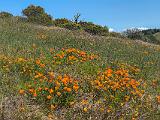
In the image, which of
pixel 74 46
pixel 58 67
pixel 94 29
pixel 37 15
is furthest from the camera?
pixel 37 15

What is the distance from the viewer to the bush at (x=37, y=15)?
97.1 feet

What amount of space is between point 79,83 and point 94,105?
129 centimetres

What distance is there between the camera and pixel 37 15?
32.2m

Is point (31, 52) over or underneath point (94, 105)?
over

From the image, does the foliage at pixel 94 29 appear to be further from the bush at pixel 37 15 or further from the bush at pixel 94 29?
the bush at pixel 37 15

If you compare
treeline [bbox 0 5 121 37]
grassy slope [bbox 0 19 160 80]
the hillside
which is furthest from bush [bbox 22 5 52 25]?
grassy slope [bbox 0 19 160 80]

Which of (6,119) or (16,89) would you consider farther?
(16,89)

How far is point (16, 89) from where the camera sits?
33.7 ft

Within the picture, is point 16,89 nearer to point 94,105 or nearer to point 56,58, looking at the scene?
point 94,105

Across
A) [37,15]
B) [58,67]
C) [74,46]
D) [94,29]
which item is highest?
[37,15]

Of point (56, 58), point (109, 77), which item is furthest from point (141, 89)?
point (56, 58)

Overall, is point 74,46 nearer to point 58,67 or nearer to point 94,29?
point 58,67

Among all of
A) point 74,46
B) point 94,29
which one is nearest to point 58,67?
point 74,46

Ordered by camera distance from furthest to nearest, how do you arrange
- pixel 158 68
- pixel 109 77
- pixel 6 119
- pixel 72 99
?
pixel 158 68, pixel 109 77, pixel 72 99, pixel 6 119
